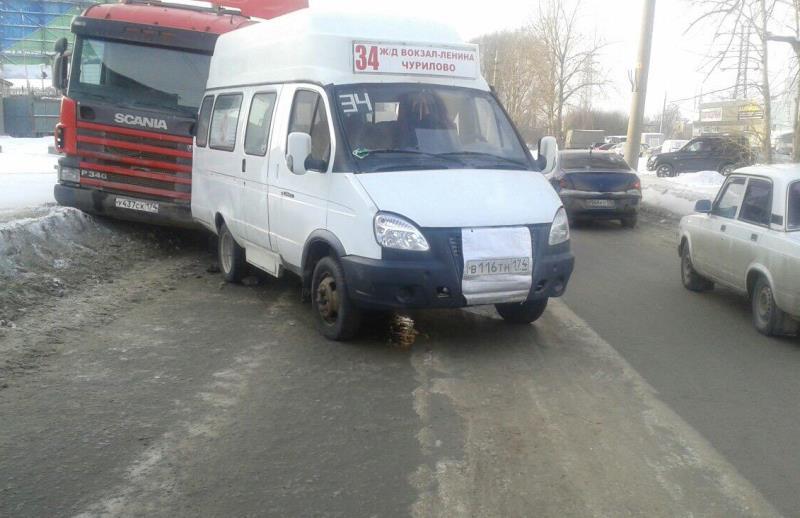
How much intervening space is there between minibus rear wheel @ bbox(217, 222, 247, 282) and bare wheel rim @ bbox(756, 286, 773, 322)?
5.31 meters

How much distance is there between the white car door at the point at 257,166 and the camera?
7.60 meters

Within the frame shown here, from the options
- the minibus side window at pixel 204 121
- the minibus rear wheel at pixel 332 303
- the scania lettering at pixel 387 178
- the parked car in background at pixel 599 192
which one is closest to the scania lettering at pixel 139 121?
the minibus side window at pixel 204 121

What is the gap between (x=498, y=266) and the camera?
19.6ft

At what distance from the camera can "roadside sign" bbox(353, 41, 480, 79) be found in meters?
6.81

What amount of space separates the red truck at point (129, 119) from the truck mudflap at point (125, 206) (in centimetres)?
1

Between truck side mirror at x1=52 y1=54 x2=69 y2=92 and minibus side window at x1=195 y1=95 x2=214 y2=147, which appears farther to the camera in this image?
truck side mirror at x1=52 y1=54 x2=69 y2=92

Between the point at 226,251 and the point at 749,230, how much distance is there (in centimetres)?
563

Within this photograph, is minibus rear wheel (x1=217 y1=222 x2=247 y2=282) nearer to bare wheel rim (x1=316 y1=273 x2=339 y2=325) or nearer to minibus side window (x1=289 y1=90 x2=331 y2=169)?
minibus side window (x1=289 y1=90 x2=331 y2=169)

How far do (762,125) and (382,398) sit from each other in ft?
49.7

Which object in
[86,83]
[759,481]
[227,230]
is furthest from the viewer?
[86,83]

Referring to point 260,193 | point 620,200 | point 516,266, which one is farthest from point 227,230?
point 620,200

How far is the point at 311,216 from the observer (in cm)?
661

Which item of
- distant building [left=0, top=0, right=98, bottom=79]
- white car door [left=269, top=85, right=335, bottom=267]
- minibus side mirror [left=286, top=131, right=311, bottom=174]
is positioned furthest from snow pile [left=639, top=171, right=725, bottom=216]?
distant building [left=0, top=0, right=98, bottom=79]

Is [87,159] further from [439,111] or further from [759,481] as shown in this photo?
[759,481]
